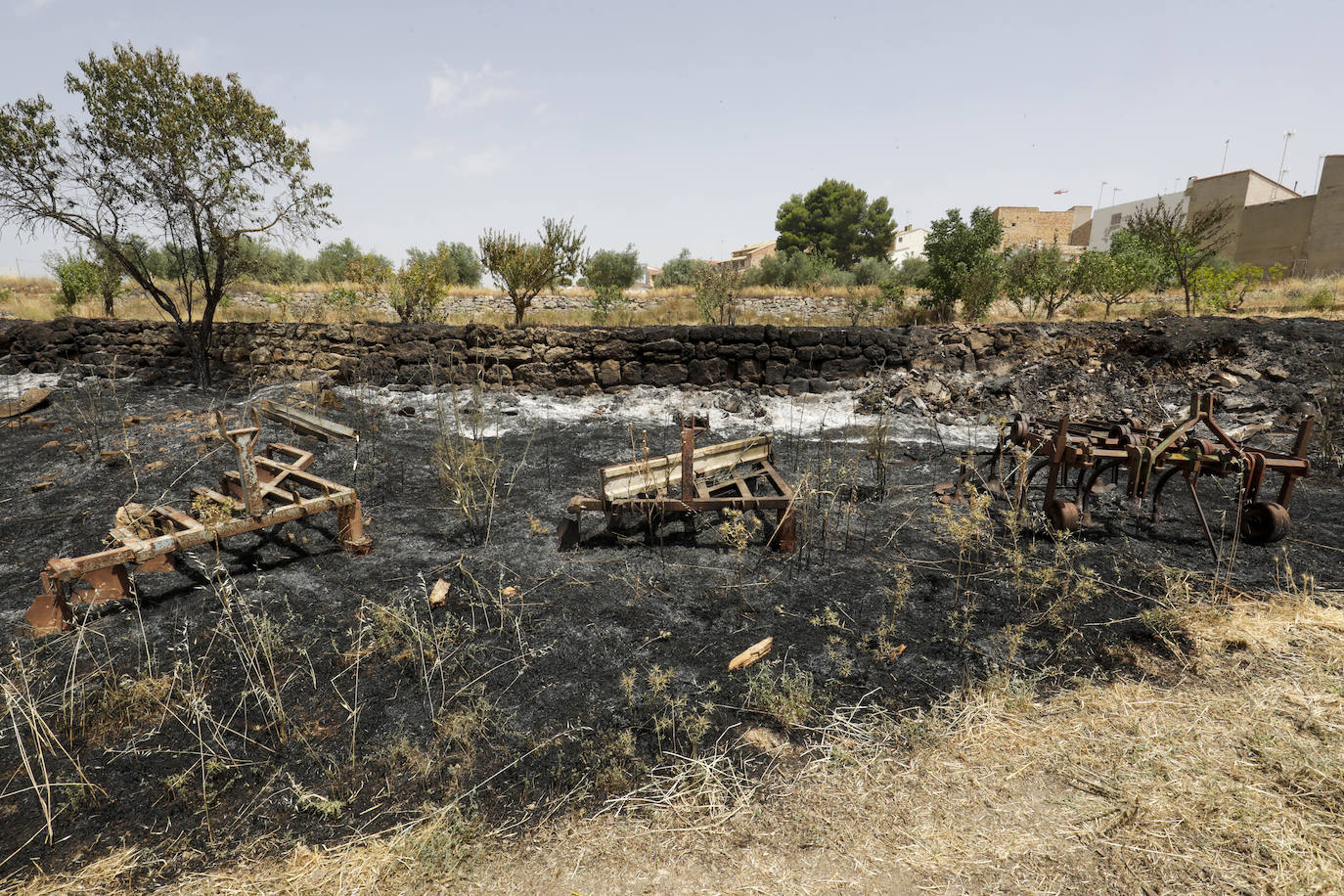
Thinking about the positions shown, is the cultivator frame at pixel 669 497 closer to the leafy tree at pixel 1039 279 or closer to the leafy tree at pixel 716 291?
the leafy tree at pixel 716 291

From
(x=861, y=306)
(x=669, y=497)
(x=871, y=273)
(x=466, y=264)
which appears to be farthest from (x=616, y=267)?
(x=669, y=497)

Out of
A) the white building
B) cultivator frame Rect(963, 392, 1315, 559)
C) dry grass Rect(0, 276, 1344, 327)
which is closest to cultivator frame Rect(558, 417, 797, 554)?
cultivator frame Rect(963, 392, 1315, 559)

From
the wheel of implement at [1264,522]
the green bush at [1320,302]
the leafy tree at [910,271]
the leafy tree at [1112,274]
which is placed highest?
the leafy tree at [910,271]

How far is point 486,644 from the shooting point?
3301 millimetres

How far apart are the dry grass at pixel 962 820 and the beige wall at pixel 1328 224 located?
32.6 metres

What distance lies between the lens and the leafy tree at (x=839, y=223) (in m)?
40.8

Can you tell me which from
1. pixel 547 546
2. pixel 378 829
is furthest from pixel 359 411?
pixel 378 829

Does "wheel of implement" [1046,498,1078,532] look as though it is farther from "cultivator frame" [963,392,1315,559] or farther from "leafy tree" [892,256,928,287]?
"leafy tree" [892,256,928,287]

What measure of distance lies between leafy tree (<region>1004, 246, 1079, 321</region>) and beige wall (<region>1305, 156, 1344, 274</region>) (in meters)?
15.6

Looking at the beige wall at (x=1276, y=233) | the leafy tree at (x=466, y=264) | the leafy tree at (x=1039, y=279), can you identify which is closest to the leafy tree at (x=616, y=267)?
the leafy tree at (x=466, y=264)

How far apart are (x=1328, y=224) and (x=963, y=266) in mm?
19992

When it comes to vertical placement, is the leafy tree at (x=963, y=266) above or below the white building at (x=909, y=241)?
below

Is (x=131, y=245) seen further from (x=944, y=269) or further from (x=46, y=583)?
(x=944, y=269)

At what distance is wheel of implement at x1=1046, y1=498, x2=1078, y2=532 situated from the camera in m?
4.42
